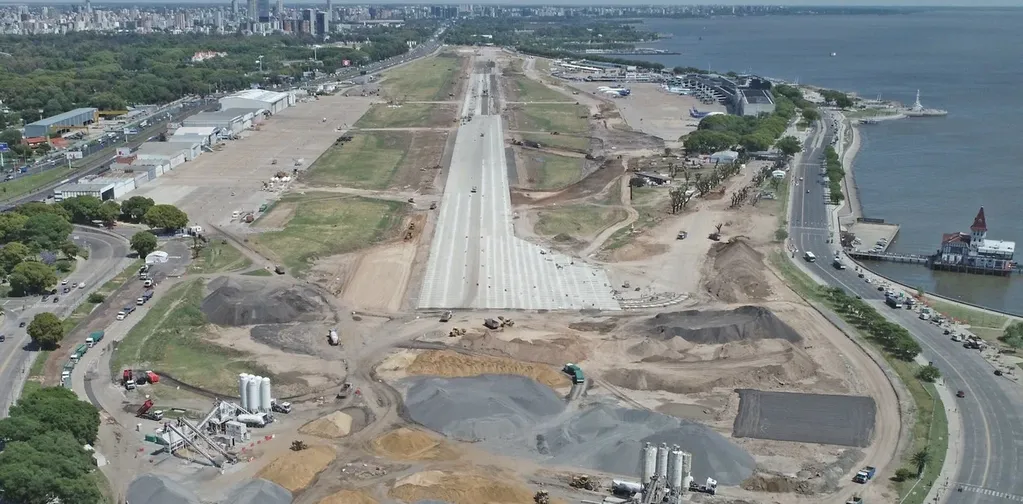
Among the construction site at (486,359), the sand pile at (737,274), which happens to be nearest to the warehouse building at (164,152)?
the construction site at (486,359)

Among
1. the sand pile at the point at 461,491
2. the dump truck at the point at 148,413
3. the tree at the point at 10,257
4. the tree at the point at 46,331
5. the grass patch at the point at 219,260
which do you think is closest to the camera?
the sand pile at the point at 461,491

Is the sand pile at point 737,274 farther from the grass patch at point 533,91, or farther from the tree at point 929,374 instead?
the grass patch at point 533,91

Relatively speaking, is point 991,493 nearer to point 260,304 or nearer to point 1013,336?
point 1013,336

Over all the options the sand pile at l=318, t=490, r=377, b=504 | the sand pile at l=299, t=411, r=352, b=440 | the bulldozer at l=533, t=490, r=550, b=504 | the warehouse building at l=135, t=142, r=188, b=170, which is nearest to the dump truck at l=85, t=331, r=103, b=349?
the sand pile at l=299, t=411, r=352, b=440

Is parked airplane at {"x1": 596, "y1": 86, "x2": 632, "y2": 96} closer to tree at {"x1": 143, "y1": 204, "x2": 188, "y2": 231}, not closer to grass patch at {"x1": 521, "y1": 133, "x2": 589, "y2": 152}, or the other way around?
grass patch at {"x1": 521, "y1": 133, "x2": 589, "y2": 152}

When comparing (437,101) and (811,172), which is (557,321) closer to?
(811,172)

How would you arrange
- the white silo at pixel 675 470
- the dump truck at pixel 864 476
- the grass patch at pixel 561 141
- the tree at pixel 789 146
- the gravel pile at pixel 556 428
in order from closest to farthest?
the white silo at pixel 675 470 < the dump truck at pixel 864 476 < the gravel pile at pixel 556 428 < the tree at pixel 789 146 < the grass patch at pixel 561 141
